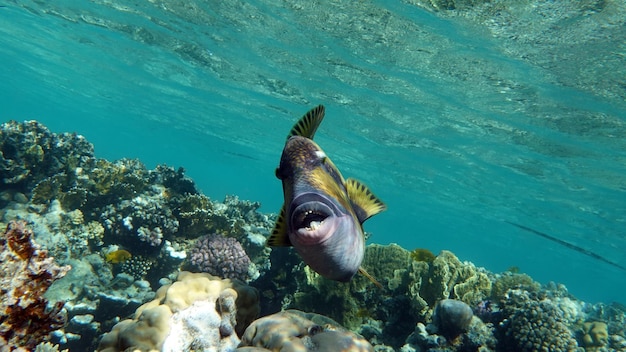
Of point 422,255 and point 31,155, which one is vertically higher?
point 422,255

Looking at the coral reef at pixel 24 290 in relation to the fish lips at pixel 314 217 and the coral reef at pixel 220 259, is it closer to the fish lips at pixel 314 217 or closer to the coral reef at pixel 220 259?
the fish lips at pixel 314 217

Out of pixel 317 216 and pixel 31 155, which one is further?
pixel 31 155

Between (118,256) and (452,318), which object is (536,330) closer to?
(452,318)

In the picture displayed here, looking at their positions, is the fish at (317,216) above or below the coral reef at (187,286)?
above

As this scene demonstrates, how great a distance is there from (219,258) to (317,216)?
574cm

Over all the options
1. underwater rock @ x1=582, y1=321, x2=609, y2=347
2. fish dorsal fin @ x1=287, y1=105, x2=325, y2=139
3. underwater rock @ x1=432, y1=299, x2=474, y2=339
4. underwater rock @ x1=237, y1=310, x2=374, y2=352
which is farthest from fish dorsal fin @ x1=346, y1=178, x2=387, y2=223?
underwater rock @ x1=582, y1=321, x2=609, y2=347

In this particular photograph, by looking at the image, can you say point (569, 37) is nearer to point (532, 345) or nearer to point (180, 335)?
point (532, 345)

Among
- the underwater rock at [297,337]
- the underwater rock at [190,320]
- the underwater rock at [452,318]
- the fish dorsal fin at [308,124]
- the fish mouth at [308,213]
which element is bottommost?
the underwater rock at [190,320]

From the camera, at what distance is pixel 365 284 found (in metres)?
6.20

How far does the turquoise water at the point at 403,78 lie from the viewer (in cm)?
1312

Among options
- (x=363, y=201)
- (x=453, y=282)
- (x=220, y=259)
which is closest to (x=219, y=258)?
(x=220, y=259)

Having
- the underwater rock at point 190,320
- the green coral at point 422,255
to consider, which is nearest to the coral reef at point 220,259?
the underwater rock at point 190,320

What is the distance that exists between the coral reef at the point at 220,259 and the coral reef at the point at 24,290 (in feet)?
11.7

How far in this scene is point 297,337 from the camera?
354cm
